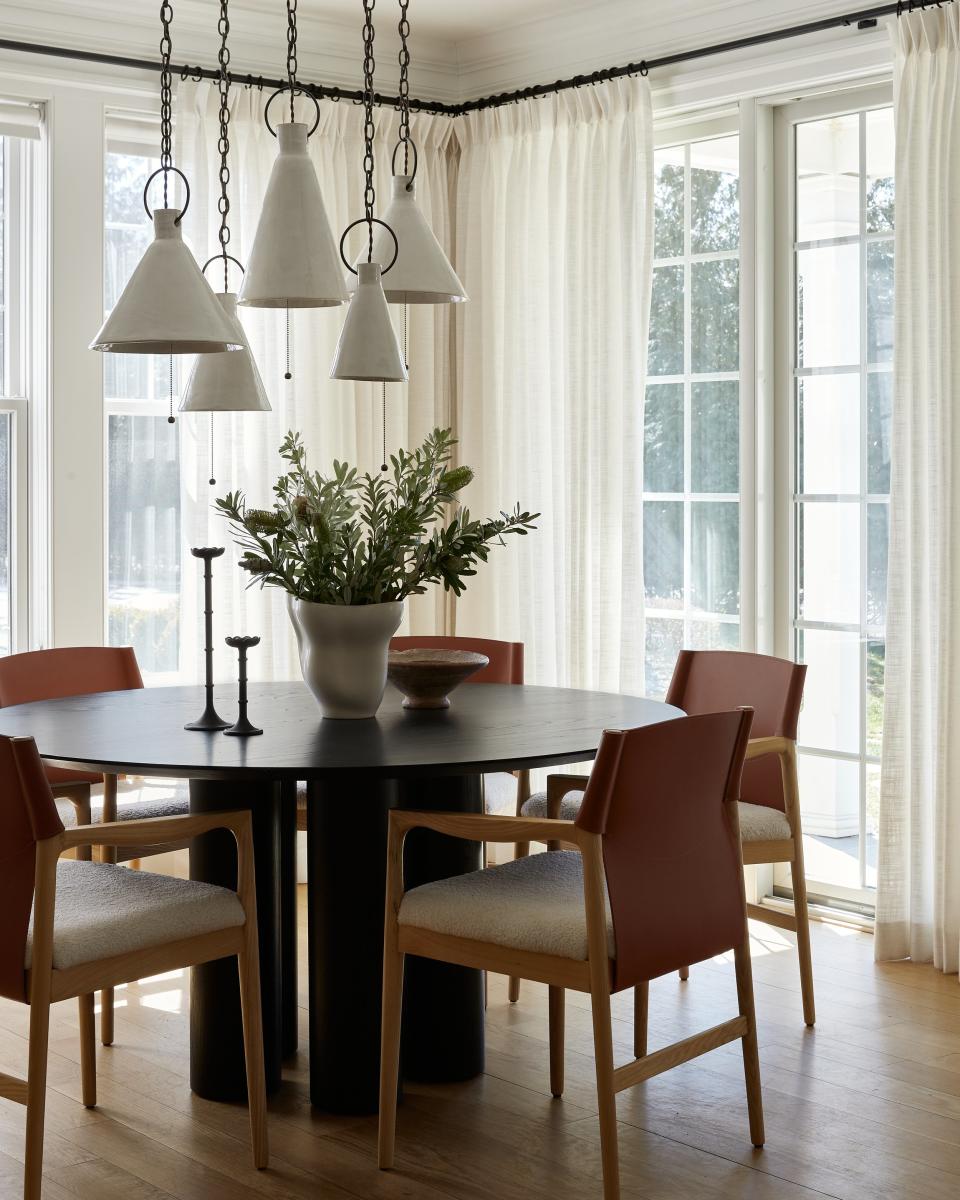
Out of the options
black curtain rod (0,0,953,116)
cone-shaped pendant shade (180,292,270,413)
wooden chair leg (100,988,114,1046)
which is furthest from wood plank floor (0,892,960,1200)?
black curtain rod (0,0,953,116)

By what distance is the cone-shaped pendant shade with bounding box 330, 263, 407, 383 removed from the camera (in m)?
3.02

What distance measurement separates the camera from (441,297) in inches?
124

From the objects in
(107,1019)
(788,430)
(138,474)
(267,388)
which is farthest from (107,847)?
(788,430)

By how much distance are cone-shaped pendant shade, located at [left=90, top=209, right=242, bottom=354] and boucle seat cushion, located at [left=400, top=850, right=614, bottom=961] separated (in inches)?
42.7

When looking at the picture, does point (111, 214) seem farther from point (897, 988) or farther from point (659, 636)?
point (897, 988)

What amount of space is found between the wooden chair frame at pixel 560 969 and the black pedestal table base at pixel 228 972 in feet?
1.54

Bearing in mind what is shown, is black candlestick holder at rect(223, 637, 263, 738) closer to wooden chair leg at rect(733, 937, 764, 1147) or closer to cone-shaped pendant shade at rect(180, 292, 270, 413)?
cone-shaped pendant shade at rect(180, 292, 270, 413)

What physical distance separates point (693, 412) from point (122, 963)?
113 inches

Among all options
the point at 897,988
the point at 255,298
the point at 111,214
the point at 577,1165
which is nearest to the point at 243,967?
the point at 577,1165

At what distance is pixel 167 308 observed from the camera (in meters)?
2.58

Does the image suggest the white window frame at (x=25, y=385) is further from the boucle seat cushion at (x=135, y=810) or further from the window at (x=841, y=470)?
the window at (x=841, y=470)

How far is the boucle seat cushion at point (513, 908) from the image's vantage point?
257cm

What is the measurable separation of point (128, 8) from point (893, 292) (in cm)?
248

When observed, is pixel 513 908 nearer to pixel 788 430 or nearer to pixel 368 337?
pixel 368 337
